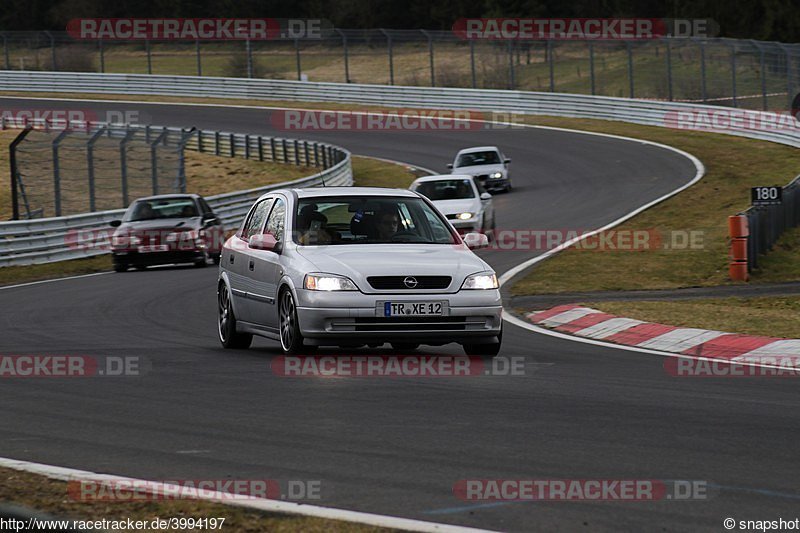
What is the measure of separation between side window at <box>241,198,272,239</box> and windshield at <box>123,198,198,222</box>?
1266 cm

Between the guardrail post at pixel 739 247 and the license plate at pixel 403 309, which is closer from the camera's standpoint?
the license plate at pixel 403 309

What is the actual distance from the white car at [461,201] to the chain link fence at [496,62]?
1721 cm

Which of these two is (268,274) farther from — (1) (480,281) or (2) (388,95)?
(2) (388,95)

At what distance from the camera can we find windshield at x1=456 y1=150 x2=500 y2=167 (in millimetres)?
38531

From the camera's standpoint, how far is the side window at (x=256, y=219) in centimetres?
1302

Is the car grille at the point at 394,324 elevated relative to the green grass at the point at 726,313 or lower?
elevated

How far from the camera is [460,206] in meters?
26.8

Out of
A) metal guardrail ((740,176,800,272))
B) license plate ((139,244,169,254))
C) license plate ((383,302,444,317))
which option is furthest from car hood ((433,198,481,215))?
license plate ((383,302,444,317))

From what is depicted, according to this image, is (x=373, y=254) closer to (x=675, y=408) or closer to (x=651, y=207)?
(x=675, y=408)

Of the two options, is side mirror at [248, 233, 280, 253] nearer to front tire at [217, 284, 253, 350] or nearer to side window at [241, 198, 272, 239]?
side window at [241, 198, 272, 239]

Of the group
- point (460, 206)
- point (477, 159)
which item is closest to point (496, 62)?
point (477, 159)

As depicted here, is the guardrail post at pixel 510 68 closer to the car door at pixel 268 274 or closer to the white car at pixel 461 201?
the white car at pixel 461 201

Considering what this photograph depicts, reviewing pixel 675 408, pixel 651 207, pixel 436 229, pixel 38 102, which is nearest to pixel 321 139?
pixel 38 102

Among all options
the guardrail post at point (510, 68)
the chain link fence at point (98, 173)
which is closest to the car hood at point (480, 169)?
the chain link fence at point (98, 173)
